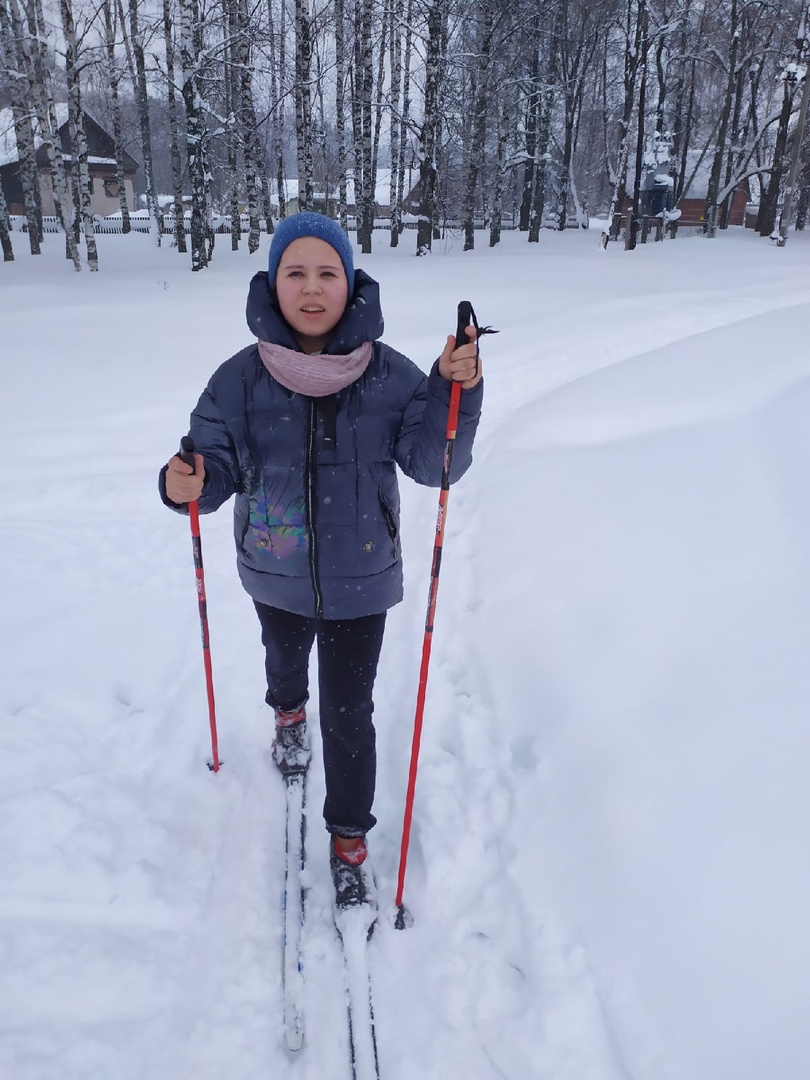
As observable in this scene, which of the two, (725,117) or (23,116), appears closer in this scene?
(23,116)

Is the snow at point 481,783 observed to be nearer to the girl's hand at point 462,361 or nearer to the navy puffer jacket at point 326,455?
the navy puffer jacket at point 326,455

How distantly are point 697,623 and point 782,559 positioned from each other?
63cm

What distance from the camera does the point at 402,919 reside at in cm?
224

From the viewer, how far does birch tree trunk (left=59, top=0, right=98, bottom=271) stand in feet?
43.6

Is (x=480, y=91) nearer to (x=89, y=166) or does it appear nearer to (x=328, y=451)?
(x=328, y=451)

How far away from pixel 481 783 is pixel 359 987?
2.94 ft

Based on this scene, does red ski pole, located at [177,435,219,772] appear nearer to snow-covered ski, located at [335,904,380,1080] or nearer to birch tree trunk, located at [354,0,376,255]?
snow-covered ski, located at [335,904,380,1080]

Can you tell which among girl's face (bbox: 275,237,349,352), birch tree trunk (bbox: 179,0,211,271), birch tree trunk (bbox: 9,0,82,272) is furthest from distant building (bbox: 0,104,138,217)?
girl's face (bbox: 275,237,349,352)

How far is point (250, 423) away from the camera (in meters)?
2.07

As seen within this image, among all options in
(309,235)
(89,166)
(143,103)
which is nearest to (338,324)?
(309,235)

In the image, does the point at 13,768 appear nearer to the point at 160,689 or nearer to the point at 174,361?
the point at 160,689

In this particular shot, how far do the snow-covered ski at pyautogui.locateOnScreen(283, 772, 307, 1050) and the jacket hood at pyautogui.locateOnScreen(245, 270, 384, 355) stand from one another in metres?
1.74

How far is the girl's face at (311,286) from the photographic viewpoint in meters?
1.92

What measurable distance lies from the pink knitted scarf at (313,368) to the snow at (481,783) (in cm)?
167
